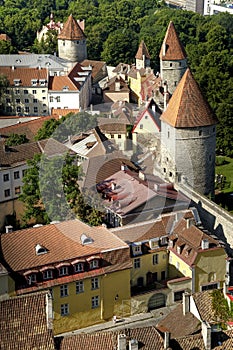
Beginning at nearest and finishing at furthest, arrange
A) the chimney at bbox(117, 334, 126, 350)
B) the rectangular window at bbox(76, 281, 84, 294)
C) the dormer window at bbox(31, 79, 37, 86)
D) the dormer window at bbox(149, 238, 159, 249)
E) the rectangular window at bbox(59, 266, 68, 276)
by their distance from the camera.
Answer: the chimney at bbox(117, 334, 126, 350)
the rectangular window at bbox(59, 266, 68, 276)
the rectangular window at bbox(76, 281, 84, 294)
the dormer window at bbox(149, 238, 159, 249)
the dormer window at bbox(31, 79, 37, 86)

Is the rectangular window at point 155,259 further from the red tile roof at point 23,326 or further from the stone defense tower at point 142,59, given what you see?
the stone defense tower at point 142,59

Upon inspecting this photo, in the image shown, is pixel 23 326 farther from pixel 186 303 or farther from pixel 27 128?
pixel 27 128

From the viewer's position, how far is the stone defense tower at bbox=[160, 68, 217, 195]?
37250 millimetres

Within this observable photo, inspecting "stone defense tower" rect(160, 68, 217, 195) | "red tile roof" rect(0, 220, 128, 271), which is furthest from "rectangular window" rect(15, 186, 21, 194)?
"red tile roof" rect(0, 220, 128, 271)

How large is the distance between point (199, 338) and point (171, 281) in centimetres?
864

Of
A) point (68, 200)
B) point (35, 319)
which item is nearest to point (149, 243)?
point (68, 200)

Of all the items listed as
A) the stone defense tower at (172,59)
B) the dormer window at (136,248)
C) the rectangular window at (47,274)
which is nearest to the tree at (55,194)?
the dormer window at (136,248)

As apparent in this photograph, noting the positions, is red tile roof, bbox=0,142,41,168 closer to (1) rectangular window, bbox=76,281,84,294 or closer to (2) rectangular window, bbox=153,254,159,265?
(2) rectangular window, bbox=153,254,159,265

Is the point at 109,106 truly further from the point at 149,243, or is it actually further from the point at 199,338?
the point at 199,338

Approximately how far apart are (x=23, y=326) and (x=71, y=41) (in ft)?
173

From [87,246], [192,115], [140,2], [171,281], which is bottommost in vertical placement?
[171,281]

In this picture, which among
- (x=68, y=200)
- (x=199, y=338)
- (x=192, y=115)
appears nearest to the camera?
(x=199, y=338)

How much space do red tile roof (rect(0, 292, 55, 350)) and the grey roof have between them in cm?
4492

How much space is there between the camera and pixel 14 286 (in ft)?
88.2
